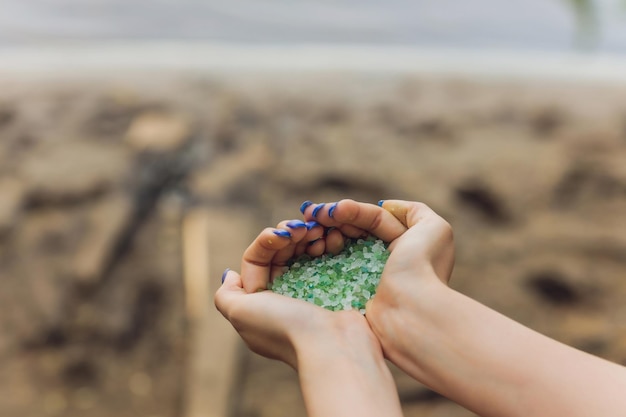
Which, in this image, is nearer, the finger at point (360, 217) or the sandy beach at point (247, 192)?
the finger at point (360, 217)

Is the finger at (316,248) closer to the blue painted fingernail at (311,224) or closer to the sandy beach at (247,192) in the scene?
the blue painted fingernail at (311,224)

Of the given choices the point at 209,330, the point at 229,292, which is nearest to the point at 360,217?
the point at 229,292

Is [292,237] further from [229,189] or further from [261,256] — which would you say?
[229,189]

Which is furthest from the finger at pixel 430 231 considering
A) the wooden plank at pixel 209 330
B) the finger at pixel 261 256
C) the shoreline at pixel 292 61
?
the shoreline at pixel 292 61

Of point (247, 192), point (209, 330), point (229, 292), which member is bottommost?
point (209, 330)

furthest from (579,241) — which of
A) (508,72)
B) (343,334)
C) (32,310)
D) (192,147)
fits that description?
(32,310)
